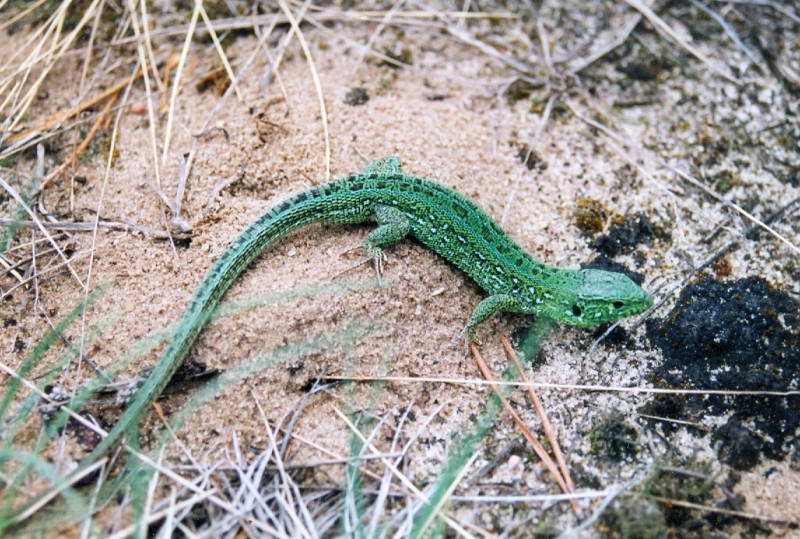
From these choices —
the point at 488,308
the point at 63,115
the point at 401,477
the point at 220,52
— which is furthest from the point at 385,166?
the point at 63,115

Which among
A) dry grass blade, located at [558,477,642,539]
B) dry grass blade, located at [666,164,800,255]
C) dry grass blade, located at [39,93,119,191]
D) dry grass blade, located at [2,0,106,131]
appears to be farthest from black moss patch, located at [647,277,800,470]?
dry grass blade, located at [2,0,106,131]

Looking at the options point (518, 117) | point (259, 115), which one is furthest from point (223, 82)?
point (518, 117)

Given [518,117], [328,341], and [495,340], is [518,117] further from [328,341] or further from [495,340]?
[328,341]

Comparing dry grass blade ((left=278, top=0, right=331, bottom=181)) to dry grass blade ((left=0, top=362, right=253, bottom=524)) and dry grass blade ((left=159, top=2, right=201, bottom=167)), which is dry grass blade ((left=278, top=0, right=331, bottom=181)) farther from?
dry grass blade ((left=0, top=362, right=253, bottom=524))

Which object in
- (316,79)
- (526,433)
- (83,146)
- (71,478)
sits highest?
(316,79)

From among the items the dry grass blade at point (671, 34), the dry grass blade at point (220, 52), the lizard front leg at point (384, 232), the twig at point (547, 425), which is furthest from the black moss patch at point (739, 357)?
the dry grass blade at point (220, 52)

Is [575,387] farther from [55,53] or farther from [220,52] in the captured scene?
[55,53]
